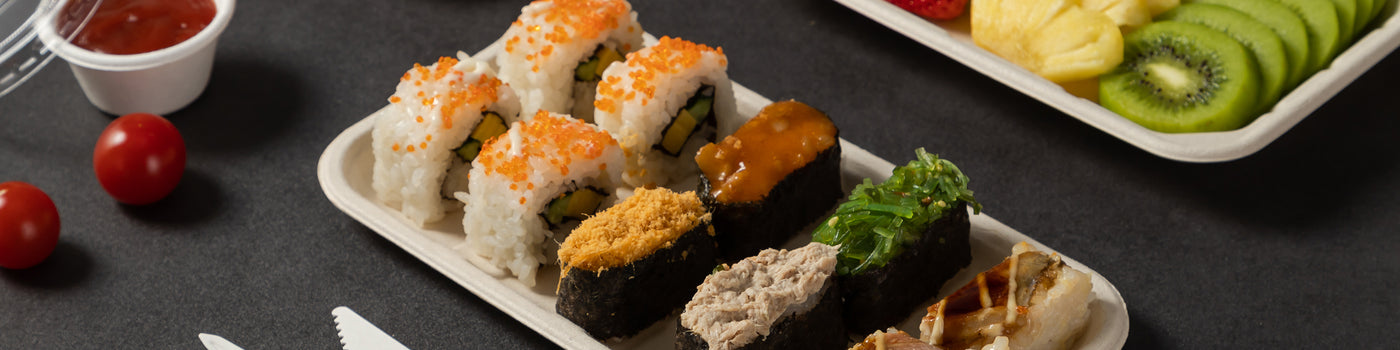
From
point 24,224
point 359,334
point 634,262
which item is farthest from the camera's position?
point 24,224

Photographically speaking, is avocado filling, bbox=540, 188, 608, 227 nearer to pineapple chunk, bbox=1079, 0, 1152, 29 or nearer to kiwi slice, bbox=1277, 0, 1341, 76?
pineapple chunk, bbox=1079, 0, 1152, 29

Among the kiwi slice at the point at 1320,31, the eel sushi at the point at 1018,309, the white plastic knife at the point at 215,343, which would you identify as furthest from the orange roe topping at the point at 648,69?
the kiwi slice at the point at 1320,31

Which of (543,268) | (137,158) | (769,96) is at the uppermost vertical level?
(137,158)

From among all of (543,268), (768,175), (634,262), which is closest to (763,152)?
(768,175)

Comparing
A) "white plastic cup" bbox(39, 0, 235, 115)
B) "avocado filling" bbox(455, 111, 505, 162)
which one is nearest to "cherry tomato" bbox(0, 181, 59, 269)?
"white plastic cup" bbox(39, 0, 235, 115)

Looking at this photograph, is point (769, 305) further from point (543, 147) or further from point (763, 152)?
point (543, 147)

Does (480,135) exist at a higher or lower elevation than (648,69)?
lower

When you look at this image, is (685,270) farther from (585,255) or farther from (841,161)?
(841,161)
